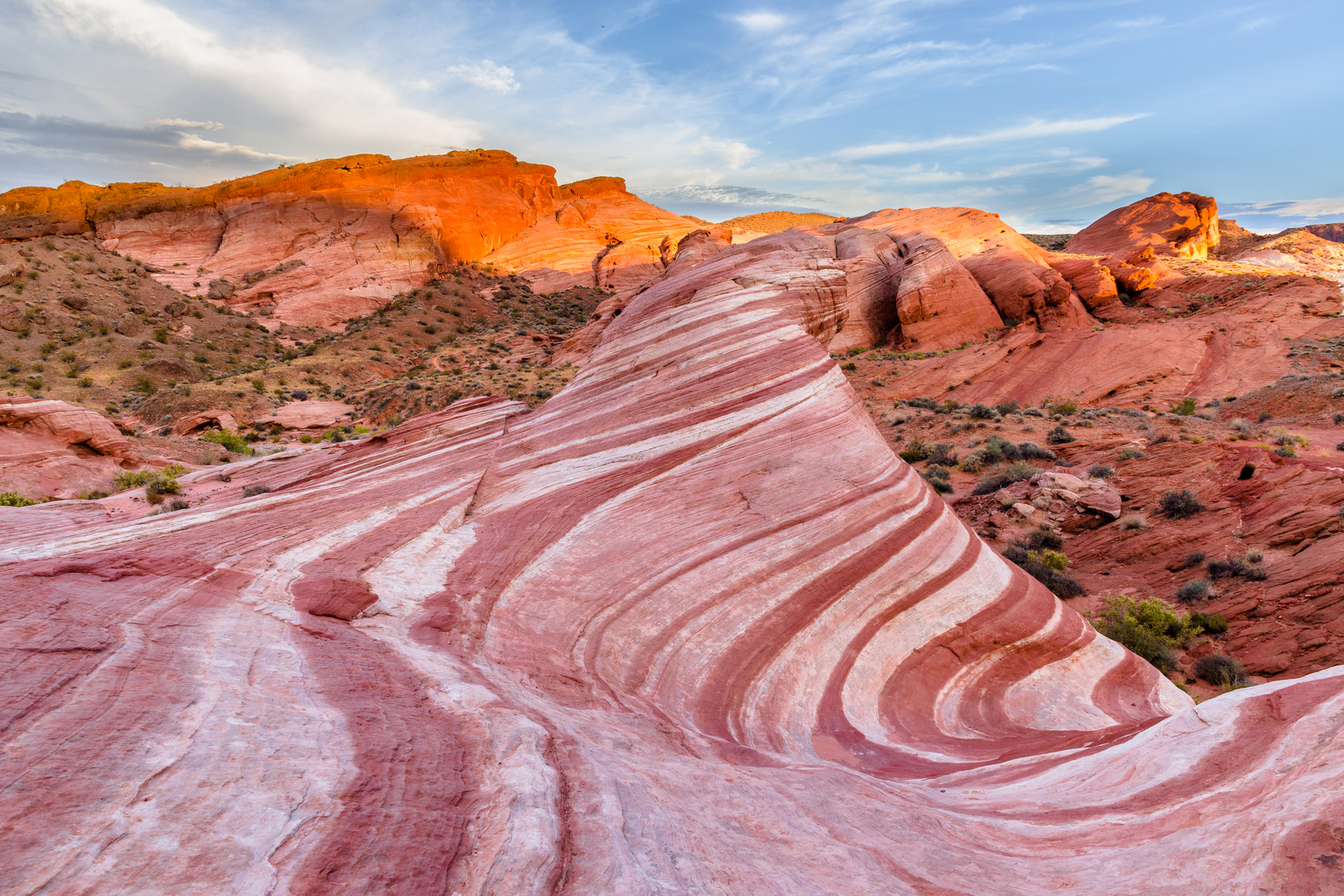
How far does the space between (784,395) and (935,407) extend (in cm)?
2252

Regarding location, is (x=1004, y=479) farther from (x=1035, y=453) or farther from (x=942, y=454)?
(x=942, y=454)

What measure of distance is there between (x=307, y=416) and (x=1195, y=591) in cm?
3420

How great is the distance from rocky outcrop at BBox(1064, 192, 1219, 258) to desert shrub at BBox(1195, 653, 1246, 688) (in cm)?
6246

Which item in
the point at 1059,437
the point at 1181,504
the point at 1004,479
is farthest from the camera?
the point at 1059,437

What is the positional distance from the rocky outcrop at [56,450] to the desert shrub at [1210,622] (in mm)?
26319

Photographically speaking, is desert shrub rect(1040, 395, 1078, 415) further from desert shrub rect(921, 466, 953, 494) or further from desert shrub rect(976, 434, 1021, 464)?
desert shrub rect(921, 466, 953, 494)

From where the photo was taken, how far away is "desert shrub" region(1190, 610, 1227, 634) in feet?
40.4

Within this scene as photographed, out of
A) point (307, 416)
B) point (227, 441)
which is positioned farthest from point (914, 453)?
point (307, 416)

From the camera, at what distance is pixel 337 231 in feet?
202

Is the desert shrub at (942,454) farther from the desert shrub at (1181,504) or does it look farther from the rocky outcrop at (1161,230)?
the rocky outcrop at (1161,230)

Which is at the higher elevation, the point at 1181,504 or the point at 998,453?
the point at 998,453

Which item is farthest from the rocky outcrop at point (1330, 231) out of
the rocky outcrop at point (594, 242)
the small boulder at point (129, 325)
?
the small boulder at point (129, 325)

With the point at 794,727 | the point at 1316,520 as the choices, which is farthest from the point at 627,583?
the point at 1316,520

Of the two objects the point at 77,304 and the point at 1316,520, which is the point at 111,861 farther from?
the point at 77,304
